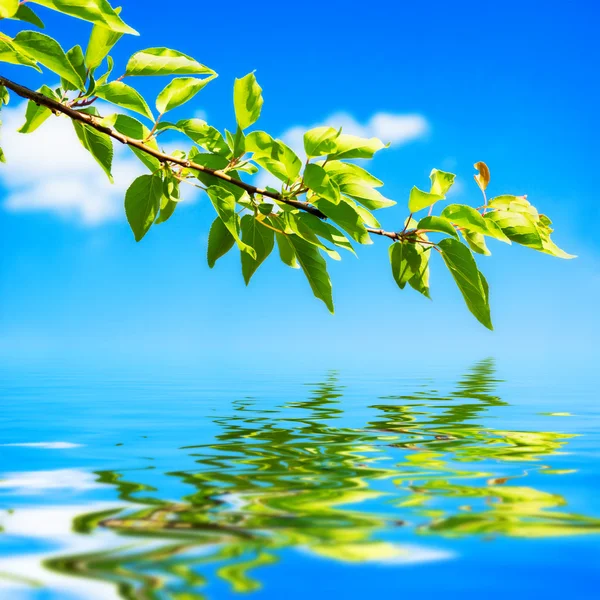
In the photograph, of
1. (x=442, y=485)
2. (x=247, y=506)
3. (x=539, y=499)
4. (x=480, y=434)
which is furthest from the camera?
(x=480, y=434)

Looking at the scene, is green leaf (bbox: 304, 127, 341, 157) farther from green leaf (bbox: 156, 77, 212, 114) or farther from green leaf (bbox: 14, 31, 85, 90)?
green leaf (bbox: 14, 31, 85, 90)

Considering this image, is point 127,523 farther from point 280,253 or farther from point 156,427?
point 156,427

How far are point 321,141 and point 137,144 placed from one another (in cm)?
58

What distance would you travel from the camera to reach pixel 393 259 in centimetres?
232

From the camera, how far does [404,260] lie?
2305 millimetres

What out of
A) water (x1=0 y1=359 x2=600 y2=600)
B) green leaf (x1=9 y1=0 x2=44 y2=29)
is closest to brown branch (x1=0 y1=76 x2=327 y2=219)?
green leaf (x1=9 y1=0 x2=44 y2=29)

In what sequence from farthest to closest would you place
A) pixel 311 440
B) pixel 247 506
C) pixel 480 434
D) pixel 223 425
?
pixel 223 425 → pixel 480 434 → pixel 311 440 → pixel 247 506

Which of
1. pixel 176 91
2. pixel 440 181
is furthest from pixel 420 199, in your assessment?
pixel 176 91

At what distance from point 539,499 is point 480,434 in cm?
207

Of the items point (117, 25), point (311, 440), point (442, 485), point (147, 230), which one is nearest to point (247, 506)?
point (442, 485)

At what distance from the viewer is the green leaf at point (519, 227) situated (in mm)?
2086

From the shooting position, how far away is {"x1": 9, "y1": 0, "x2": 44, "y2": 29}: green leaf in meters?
1.85

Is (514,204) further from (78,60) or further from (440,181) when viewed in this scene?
(78,60)

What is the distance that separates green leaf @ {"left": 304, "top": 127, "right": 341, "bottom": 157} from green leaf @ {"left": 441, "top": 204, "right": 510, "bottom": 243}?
0.39 metres
